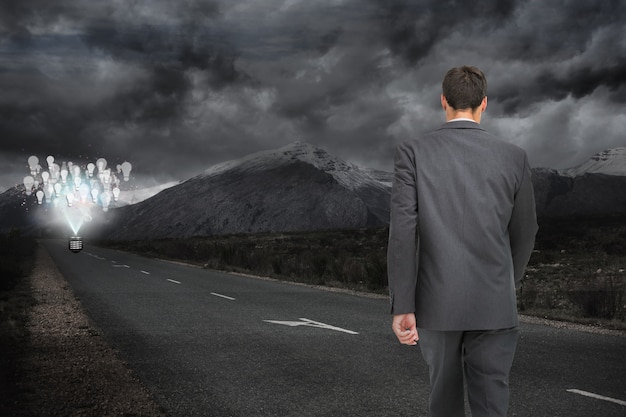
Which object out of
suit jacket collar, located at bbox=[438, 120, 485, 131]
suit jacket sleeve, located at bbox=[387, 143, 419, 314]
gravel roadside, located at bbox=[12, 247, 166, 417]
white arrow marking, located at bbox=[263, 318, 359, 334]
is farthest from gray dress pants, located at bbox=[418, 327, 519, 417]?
white arrow marking, located at bbox=[263, 318, 359, 334]

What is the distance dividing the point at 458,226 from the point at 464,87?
25.7 inches

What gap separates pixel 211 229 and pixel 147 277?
179580mm

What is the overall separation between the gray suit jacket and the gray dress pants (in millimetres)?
87

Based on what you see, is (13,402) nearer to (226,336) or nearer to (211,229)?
(226,336)

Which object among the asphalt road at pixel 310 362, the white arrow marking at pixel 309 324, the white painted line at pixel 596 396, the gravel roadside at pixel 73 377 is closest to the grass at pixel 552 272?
the asphalt road at pixel 310 362

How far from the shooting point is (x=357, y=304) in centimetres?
1321

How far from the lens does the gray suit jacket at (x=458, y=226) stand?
2684 mm

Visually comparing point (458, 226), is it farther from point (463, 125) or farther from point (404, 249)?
point (463, 125)

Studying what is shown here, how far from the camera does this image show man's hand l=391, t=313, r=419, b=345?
2.72 meters

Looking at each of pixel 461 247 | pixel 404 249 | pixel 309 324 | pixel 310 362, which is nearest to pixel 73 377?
pixel 310 362

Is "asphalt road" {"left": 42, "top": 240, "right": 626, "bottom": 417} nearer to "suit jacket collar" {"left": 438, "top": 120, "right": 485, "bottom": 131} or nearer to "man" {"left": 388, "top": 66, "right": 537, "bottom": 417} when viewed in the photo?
"man" {"left": 388, "top": 66, "right": 537, "bottom": 417}

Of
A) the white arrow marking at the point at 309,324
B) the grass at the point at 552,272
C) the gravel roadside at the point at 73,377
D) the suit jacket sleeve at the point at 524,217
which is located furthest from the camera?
the grass at the point at 552,272

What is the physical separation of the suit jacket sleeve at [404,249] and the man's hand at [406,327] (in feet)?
0.10

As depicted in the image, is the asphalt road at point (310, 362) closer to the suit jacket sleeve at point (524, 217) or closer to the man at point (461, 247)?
the man at point (461, 247)
